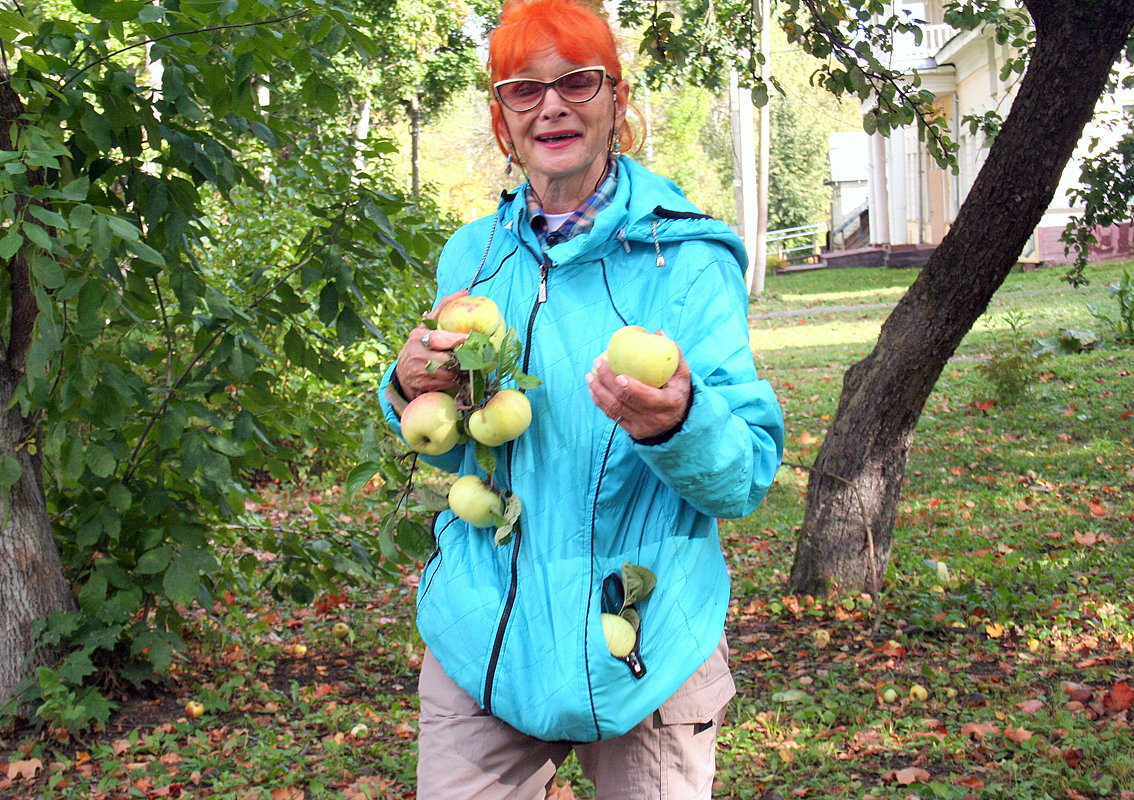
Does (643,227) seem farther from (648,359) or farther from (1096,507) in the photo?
(1096,507)

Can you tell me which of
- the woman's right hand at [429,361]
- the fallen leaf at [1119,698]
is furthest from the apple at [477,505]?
the fallen leaf at [1119,698]

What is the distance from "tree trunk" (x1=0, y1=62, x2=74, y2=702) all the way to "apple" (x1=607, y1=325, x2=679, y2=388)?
298cm

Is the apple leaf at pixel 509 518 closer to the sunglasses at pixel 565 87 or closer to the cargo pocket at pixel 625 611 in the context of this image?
the cargo pocket at pixel 625 611

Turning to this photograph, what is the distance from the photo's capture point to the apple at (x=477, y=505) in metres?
1.90

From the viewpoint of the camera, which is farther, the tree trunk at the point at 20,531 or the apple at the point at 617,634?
the tree trunk at the point at 20,531

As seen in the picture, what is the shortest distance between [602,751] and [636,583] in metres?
0.36

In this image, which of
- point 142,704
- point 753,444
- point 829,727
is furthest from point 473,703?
point 142,704

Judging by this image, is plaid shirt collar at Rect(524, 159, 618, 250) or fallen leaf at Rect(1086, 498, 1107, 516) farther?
fallen leaf at Rect(1086, 498, 1107, 516)

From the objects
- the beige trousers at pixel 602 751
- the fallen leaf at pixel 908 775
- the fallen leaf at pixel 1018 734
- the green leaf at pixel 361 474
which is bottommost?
the fallen leaf at pixel 908 775

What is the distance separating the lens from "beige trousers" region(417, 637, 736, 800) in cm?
191

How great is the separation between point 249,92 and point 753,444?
2.52 meters

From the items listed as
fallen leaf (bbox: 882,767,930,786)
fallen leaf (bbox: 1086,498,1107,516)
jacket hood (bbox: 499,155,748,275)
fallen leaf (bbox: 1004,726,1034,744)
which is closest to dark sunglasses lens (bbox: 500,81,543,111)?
jacket hood (bbox: 499,155,748,275)

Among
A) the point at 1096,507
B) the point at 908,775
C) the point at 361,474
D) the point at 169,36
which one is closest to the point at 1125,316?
the point at 1096,507

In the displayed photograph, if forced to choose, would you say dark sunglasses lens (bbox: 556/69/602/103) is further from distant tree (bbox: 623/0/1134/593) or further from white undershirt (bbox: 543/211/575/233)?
distant tree (bbox: 623/0/1134/593)
